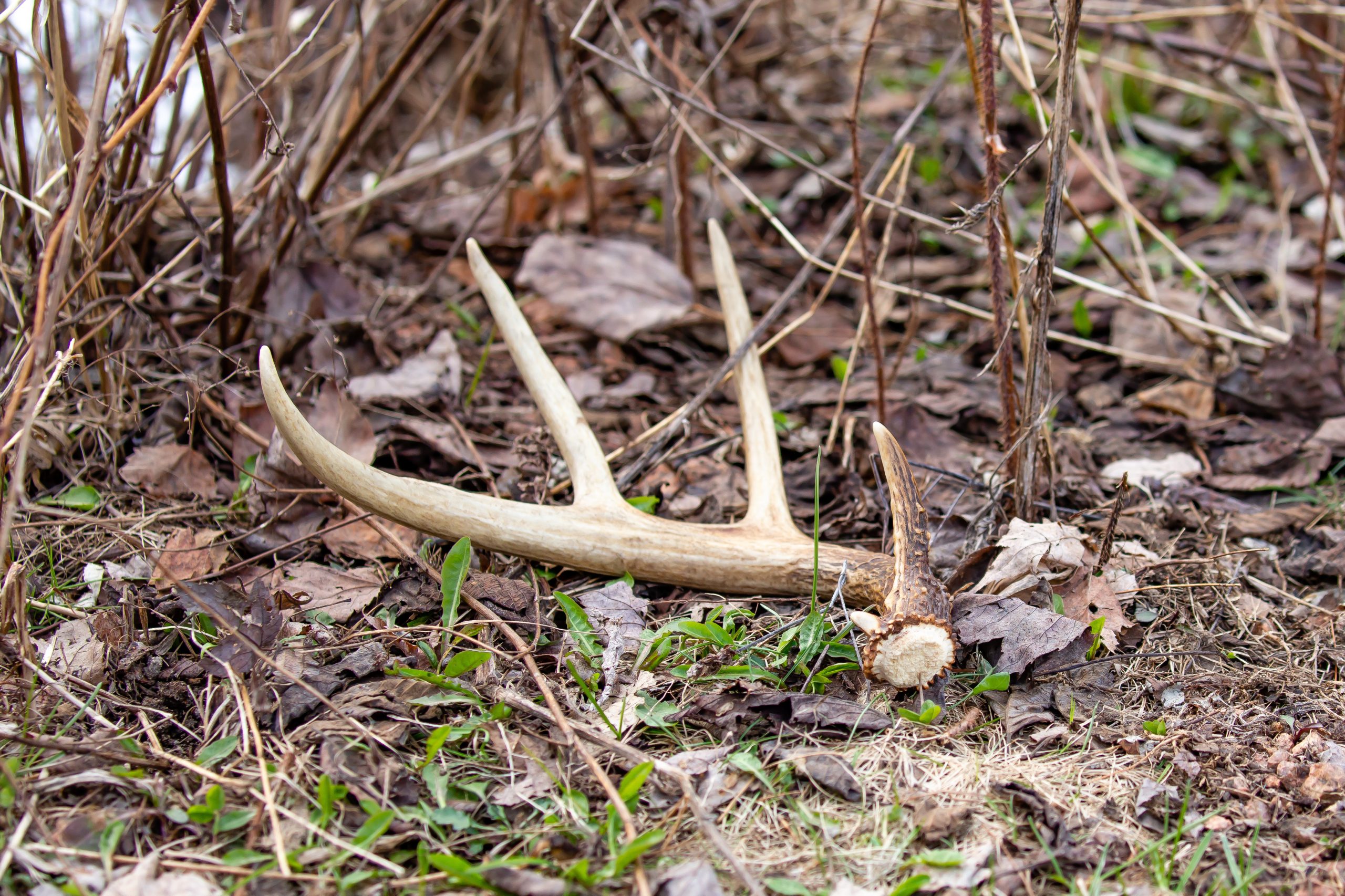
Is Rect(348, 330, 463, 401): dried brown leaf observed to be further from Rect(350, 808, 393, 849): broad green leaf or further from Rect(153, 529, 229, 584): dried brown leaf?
Rect(350, 808, 393, 849): broad green leaf

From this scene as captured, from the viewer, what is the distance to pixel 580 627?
192 centimetres

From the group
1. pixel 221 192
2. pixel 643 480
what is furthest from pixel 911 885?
pixel 221 192

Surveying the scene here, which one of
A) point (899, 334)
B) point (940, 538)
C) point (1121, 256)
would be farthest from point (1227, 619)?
point (1121, 256)

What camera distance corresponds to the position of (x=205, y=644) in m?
1.82

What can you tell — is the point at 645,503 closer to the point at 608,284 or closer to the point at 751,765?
the point at 751,765

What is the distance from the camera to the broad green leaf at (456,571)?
1936 mm

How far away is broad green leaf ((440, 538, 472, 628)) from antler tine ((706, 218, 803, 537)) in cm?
62

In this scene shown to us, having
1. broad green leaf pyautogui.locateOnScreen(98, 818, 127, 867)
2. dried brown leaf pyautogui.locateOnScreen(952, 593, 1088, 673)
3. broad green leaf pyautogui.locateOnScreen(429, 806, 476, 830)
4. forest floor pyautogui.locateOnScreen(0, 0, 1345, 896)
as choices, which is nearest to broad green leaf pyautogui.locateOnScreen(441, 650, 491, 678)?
forest floor pyautogui.locateOnScreen(0, 0, 1345, 896)

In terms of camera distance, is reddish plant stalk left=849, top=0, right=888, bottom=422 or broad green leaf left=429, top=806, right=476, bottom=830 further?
reddish plant stalk left=849, top=0, right=888, bottom=422

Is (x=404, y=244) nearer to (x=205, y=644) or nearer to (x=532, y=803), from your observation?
(x=205, y=644)

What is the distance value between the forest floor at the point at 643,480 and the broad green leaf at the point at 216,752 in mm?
11

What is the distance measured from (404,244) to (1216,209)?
127 inches

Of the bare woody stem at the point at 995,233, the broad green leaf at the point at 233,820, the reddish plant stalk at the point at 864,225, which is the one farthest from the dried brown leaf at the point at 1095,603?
the broad green leaf at the point at 233,820

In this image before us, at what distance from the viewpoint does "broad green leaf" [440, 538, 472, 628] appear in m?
1.94
